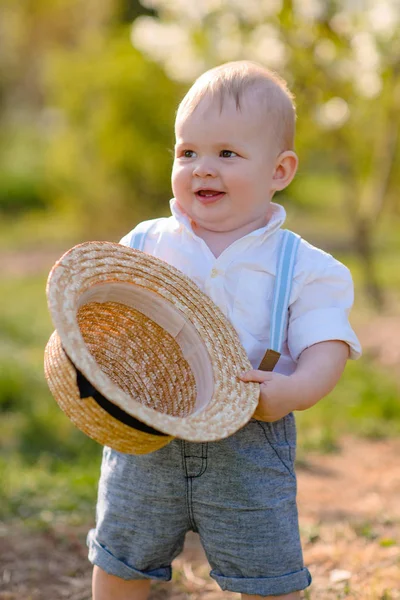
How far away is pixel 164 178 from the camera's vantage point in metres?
12.0

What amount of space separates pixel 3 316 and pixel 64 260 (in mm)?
6737

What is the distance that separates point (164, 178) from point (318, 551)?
9351 millimetres

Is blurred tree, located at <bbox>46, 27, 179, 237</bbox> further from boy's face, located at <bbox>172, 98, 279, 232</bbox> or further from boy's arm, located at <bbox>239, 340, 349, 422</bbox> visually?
boy's arm, located at <bbox>239, 340, 349, 422</bbox>

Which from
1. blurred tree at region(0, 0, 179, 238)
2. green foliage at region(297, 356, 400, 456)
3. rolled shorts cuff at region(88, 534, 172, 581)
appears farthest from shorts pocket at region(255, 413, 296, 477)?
blurred tree at region(0, 0, 179, 238)

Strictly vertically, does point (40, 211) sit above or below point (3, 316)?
above

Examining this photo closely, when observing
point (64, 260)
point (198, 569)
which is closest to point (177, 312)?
point (64, 260)

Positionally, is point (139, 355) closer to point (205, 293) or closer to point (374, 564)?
point (205, 293)

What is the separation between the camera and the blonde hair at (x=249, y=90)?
215 cm

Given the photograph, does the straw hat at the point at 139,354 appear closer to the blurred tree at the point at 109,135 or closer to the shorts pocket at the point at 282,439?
the shorts pocket at the point at 282,439

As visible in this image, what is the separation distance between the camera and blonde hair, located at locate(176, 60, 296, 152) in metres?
2.15

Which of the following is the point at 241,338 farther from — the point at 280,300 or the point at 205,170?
the point at 205,170

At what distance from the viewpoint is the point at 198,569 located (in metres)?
3.02

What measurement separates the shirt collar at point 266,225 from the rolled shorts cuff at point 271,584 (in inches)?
35.6

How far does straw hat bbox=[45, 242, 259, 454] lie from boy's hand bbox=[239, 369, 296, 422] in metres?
0.02
